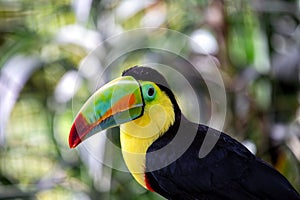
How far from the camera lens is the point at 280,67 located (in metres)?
2.34

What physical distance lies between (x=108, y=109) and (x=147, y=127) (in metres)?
0.15

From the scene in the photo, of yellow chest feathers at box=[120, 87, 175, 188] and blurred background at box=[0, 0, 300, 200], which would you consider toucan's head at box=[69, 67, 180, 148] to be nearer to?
yellow chest feathers at box=[120, 87, 175, 188]

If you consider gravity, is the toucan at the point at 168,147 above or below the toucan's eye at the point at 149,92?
below

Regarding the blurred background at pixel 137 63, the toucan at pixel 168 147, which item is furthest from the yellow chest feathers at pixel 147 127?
the blurred background at pixel 137 63

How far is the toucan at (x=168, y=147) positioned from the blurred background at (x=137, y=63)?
34 cm

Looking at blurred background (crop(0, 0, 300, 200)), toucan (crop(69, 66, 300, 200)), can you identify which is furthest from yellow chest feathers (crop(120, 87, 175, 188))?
blurred background (crop(0, 0, 300, 200))

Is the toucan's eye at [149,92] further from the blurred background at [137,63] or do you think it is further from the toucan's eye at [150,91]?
the blurred background at [137,63]

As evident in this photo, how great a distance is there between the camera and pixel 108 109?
74.3 inches

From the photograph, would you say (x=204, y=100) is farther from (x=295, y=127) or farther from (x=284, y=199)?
(x=284, y=199)

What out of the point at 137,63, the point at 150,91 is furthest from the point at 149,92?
the point at 137,63

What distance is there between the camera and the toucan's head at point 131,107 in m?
1.88

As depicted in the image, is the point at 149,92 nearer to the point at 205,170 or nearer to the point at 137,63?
the point at 205,170

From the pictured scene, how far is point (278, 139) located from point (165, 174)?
0.53m

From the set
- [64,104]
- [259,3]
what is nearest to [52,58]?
[64,104]
